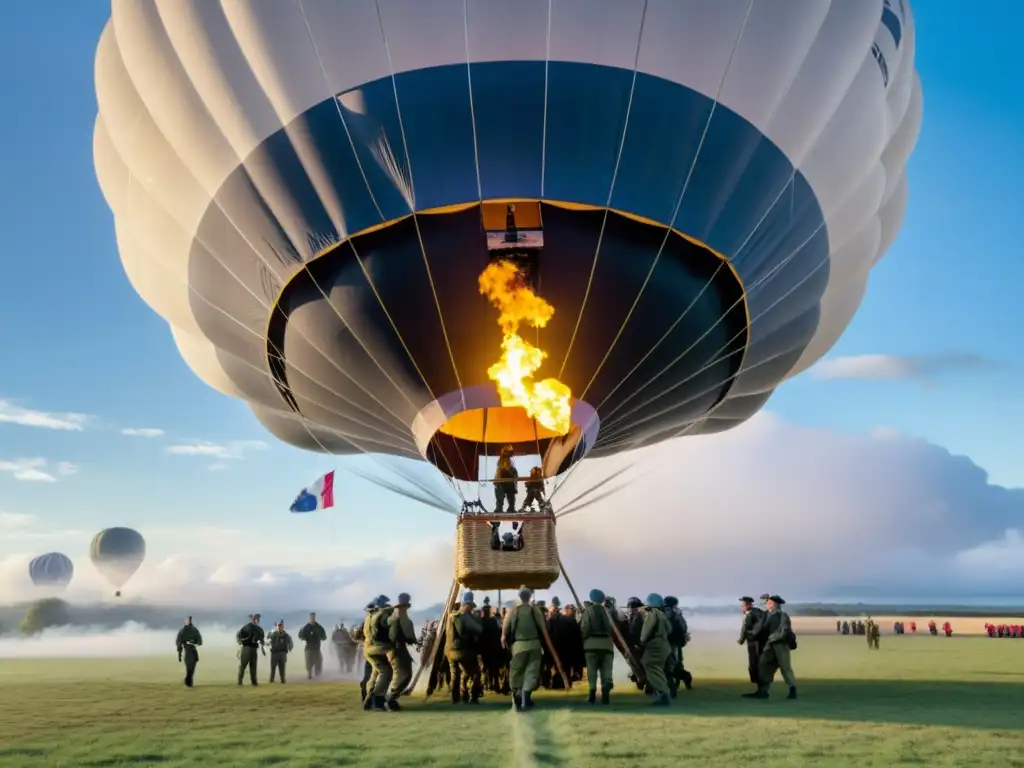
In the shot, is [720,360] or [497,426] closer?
[720,360]

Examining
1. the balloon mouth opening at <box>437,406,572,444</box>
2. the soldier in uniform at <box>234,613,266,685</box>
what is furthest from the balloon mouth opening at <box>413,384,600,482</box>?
the soldier in uniform at <box>234,613,266,685</box>

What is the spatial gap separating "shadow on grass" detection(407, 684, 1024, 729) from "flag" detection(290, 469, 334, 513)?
16.5ft

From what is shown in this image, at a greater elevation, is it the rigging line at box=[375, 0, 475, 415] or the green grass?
the rigging line at box=[375, 0, 475, 415]

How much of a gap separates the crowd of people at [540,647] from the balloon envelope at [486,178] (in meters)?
2.01

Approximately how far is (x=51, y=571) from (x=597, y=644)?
186 feet

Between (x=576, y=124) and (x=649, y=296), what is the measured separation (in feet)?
6.55

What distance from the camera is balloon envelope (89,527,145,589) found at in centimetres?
4931

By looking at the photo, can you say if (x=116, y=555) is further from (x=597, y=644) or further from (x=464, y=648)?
(x=597, y=644)

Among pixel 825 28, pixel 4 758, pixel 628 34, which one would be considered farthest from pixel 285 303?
pixel 825 28

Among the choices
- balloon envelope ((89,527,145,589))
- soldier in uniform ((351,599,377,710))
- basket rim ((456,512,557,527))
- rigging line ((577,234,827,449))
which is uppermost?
balloon envelope ((89,527,145,589))

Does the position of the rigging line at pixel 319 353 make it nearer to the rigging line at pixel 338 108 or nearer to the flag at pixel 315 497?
the rigging line at pixel 338 108

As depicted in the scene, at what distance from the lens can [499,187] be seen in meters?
8.62

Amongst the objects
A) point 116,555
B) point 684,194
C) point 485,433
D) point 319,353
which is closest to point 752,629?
point 485,433

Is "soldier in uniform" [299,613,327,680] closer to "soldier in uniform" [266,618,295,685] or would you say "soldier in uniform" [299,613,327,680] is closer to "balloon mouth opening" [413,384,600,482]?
"soldier in uniform" [266,618,295,685]
